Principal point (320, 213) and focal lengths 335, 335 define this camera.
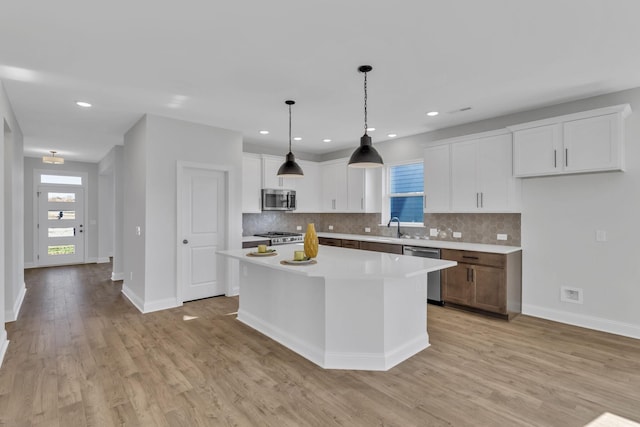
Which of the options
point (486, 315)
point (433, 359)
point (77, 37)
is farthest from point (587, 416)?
point (77, 37)

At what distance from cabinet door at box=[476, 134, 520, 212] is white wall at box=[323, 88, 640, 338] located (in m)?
0.21

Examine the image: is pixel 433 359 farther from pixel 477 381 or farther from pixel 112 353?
pixel 112 353

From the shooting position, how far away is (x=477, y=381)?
2.62 meters

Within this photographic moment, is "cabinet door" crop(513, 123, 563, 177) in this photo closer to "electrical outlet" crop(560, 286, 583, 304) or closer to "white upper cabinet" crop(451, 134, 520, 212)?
"white upper cabinet" crop(451, 134, 520, 212)

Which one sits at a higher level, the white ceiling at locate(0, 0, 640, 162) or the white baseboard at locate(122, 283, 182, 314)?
the white ceiling at locate(0, 0, 640, 162)

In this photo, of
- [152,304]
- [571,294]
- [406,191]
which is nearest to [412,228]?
[406,191]

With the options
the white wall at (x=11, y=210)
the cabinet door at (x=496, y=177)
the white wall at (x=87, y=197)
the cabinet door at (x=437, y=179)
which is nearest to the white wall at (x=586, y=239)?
the cabinet door at (x=496, y=177)

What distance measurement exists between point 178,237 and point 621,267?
17.3 feet

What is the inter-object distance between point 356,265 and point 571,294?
2.88 metres

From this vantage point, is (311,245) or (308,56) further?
(311,245)

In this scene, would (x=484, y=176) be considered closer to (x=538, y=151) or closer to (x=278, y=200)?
(x=538, y=151)

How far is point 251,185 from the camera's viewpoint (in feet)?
19.0

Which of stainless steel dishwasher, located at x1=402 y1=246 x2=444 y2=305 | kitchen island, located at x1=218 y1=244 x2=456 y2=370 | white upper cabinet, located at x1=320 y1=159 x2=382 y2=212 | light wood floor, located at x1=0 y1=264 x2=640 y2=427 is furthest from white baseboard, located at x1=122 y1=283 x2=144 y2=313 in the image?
stainless steel dishwasher, located at x1=402 y1=246 x2=444 y2=305

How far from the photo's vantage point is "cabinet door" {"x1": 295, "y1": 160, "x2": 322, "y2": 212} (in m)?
6.52
